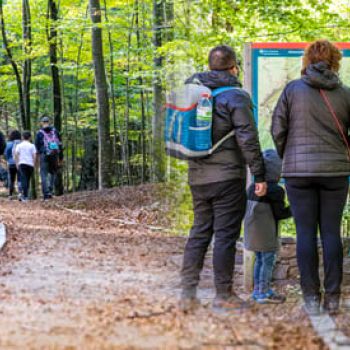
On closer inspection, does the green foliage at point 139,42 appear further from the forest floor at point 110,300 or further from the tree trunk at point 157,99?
the forest floor at point 110,300

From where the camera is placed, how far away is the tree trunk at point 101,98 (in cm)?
1797

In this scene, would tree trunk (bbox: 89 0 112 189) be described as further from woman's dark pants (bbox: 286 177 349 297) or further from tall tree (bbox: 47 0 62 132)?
woman's dark pants (bbox: 286 177 349 297)

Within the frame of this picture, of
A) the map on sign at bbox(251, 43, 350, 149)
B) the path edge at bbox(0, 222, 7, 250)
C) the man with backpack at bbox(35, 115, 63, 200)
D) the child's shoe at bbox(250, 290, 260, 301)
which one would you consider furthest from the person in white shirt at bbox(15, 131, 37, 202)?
the child's shoe at bbox(250, 290, 260, 301)

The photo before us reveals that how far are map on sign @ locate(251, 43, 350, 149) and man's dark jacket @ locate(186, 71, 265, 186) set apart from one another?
116 cm

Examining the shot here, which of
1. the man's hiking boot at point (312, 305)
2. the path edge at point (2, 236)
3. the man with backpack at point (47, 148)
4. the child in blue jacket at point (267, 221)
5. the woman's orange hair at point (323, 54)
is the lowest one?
the man with backpack at point (47, 148)

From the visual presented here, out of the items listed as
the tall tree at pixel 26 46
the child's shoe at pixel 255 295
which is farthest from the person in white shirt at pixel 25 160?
the child's shoe at pixel 255 295

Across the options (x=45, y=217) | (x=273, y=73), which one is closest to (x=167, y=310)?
(x=273, y=73)

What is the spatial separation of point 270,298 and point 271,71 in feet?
6.80

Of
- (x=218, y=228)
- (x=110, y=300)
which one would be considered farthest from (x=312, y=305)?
(x=110, y=300)

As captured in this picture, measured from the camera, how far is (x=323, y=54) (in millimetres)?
5664

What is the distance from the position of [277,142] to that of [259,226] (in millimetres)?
904

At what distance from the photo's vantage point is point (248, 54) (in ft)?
22.6

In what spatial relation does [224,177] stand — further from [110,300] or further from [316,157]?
[110,300]

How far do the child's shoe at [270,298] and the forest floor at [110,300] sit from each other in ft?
0.36
